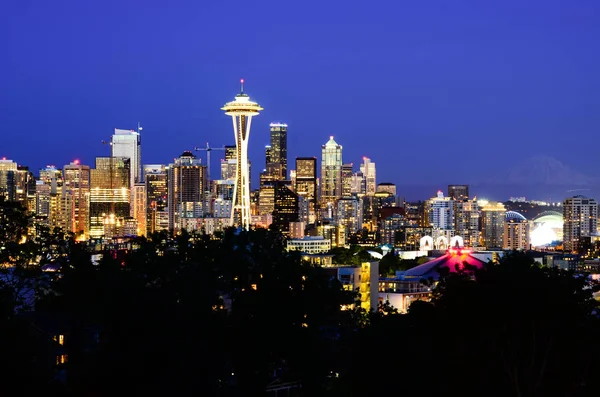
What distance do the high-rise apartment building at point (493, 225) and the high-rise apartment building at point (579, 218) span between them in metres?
8.25

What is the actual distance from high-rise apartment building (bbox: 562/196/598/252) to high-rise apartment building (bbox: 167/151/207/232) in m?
43.1

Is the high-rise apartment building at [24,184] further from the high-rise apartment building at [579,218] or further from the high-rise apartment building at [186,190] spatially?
the high-rise apartment building at [579,218]

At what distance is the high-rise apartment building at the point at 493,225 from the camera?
5222 inches

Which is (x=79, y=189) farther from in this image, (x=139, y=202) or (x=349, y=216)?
(x=349, y=216)

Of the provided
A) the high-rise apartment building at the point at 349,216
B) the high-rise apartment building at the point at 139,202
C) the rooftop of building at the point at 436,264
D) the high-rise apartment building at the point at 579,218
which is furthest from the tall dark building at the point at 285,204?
the rooftop of building at the point at 436,264

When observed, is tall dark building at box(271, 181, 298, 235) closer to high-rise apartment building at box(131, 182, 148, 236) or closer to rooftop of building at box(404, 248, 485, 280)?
high-rise apartment building at box(131, 182, 148, 236)

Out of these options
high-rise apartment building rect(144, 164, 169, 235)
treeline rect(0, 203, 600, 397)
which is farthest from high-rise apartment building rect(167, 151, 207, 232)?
treeline rect(0, 203, 600, 397)

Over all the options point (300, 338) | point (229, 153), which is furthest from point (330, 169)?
point (300, 338)

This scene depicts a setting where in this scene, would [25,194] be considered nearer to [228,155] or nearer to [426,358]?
[228,155]

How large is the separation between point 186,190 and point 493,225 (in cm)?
3911

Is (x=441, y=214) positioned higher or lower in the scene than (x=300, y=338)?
higher

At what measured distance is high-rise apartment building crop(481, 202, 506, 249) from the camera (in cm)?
13265

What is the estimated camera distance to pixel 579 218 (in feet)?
419

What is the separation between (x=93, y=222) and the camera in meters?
117
